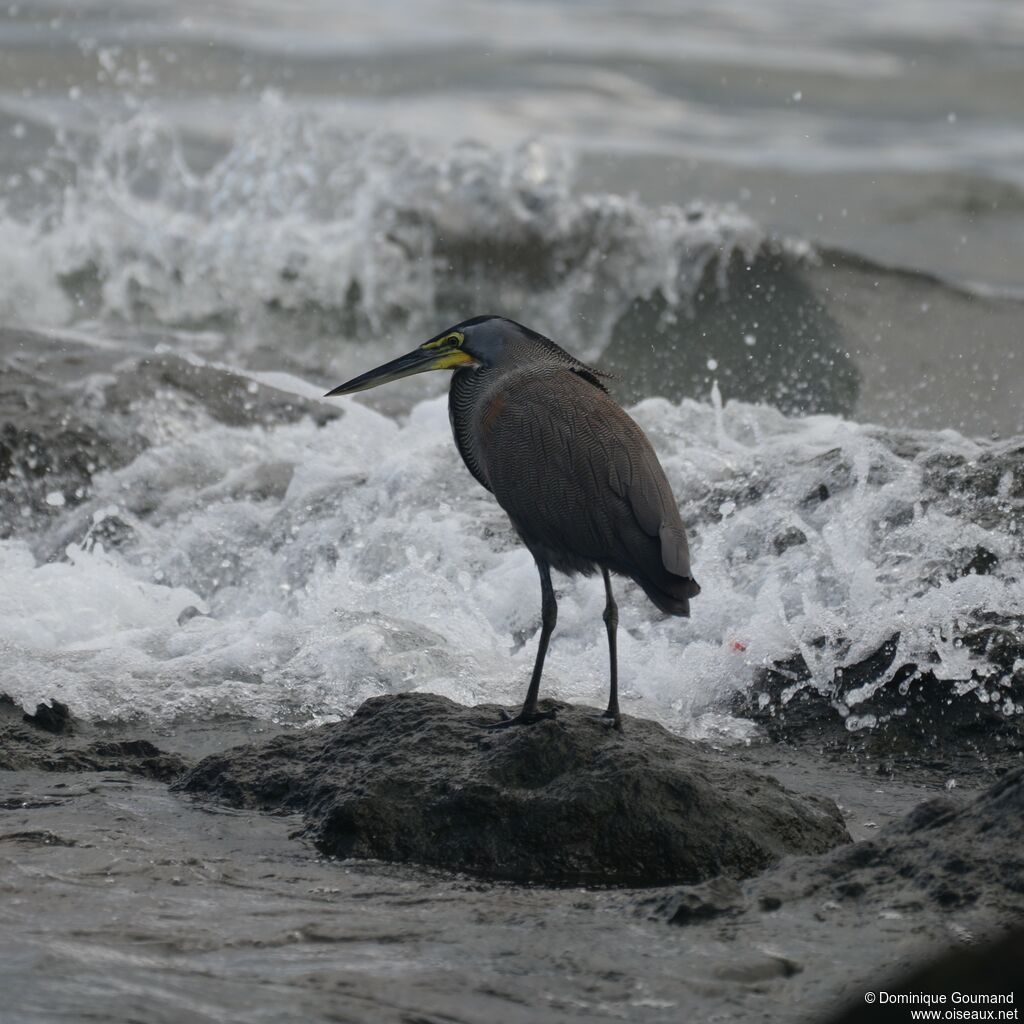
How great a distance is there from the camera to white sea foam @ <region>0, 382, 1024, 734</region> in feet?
16.7

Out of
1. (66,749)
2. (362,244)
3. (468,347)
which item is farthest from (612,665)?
(362,244)

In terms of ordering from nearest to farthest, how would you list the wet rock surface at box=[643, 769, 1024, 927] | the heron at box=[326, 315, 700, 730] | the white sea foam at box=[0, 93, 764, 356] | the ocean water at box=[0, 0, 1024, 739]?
the wet rock surface at box=[643, 769, 1024, 927] → the heron at box=[326, 315, 700, 730] → the ocean water at box=[0, 0, 1024, 739] → the white sea foam at box=[0, 93, 764, 356]

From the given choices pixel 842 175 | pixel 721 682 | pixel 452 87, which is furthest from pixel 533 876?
pixel 452 87

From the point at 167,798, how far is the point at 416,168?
380 inches

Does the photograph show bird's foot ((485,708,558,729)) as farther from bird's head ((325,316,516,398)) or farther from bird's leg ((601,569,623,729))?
bird's head ((325,316,516,398))

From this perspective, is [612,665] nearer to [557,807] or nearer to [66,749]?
[557,807]

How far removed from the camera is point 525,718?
3990 mm

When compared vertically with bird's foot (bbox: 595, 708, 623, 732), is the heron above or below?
above

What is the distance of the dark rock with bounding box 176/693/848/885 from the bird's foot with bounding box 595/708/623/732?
0.03 metres

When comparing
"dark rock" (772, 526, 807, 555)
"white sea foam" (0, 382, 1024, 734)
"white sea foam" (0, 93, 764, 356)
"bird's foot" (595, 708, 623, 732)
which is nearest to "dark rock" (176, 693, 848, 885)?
"bird's foot" (595, 708, 623, 732)

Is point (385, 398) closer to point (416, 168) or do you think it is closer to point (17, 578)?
point (17, 578)

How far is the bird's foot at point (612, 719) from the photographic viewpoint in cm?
392

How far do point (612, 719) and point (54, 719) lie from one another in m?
1.77

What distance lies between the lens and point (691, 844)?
3.51 metres
